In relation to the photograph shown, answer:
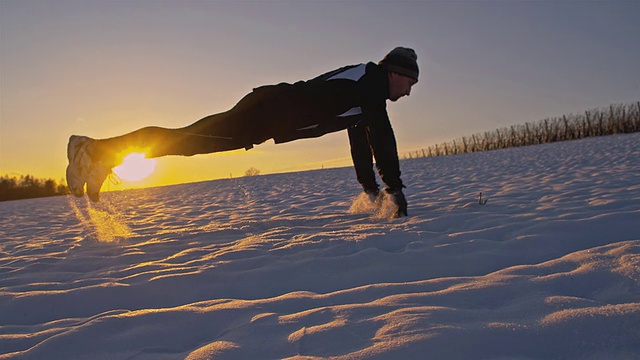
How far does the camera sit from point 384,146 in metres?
3.26

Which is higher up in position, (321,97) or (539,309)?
(321,97)

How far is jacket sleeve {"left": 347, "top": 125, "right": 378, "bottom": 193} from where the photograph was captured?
12.4 feet

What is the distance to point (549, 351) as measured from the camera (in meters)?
0.95

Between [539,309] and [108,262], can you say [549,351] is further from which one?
[108,262]

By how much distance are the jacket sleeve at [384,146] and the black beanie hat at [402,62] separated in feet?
0.84

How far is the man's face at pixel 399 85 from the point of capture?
10.4 feet

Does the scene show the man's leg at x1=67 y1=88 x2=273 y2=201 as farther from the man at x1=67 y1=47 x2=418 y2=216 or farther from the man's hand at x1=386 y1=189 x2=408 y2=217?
the man's hand at x1=386 y1=189 x2=408 y2=217

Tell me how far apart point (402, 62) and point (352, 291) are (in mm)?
2047

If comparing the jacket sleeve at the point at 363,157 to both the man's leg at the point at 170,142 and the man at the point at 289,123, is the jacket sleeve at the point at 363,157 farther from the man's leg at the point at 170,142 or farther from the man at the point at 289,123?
the man's leg at the point at 170,142

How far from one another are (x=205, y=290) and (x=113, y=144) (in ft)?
6.13

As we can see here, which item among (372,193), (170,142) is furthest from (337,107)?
(170,142)

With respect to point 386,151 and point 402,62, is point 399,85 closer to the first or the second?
point 402,62

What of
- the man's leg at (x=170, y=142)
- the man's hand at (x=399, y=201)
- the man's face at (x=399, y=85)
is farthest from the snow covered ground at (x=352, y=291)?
the man's face at (x=399, y=85)

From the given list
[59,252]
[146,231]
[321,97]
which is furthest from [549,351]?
[146,231]
